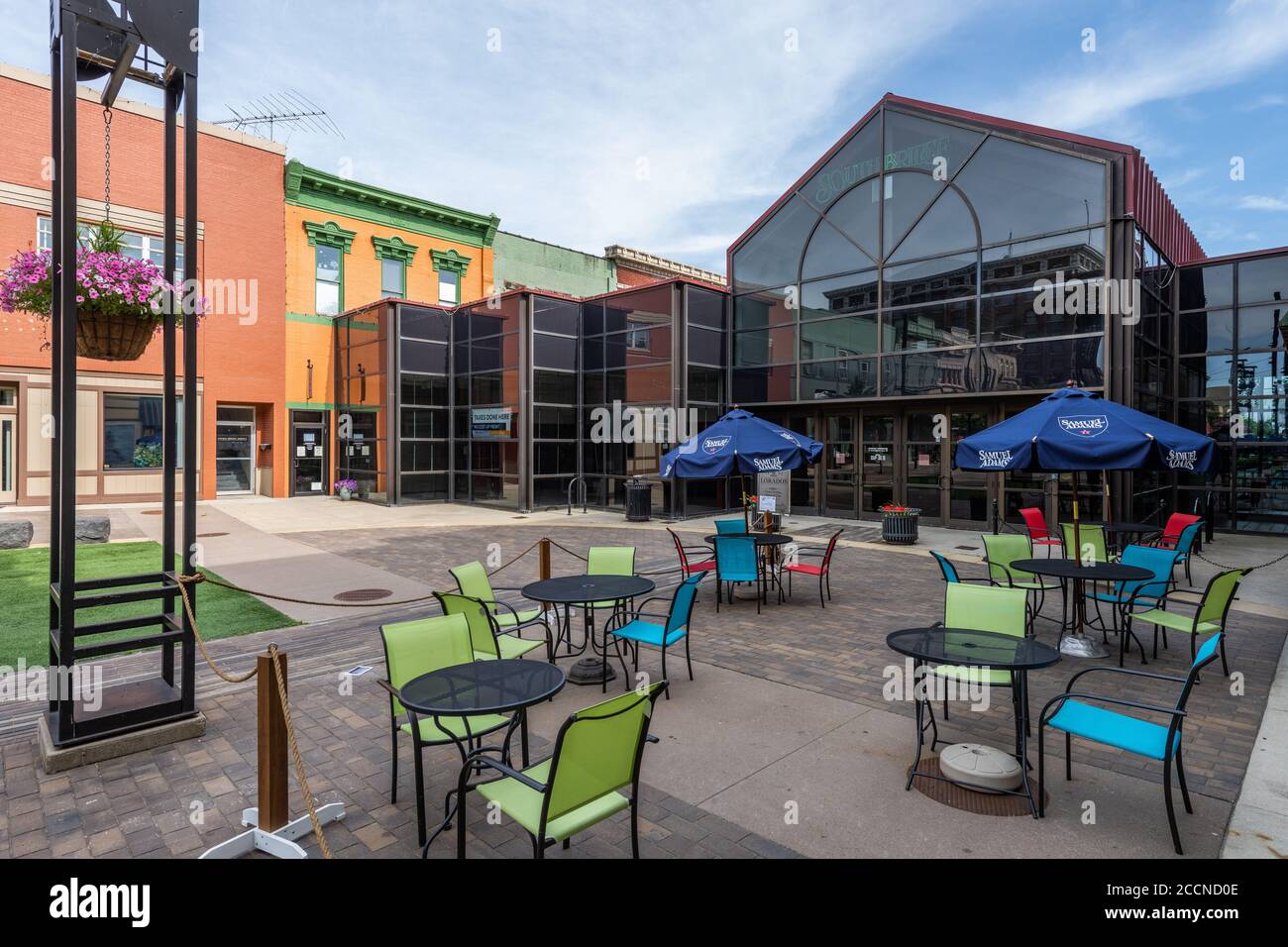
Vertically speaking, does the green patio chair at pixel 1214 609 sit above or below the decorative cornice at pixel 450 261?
below

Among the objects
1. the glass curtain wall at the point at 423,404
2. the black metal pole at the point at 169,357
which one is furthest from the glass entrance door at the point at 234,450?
the black metal pole at the point at 169,357

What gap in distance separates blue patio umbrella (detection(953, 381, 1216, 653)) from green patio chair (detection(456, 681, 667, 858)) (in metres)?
5.46

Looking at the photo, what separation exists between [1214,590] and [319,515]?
61.9 ft

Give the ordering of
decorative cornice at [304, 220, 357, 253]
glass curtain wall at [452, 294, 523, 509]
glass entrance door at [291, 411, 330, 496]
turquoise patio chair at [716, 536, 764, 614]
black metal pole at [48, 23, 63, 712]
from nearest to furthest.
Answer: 1. black metal pole at [48, 23, 63, 712]
2. turquoise patio chair at [716, 536, 764, 614]
3. glass curtain wall at [452, 294, 523, 509]
4. glass entrance door at [291, 411, 330, 496]
5. decorative cornice at [304, 220, 357, 253]

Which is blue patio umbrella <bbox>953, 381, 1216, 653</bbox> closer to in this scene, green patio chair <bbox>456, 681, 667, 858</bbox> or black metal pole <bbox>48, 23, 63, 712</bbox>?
green patio chair <bbox>456, 681, 667, 858</bbox>

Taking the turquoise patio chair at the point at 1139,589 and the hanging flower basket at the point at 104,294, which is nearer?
the hanging flower basket at the point at 104,294

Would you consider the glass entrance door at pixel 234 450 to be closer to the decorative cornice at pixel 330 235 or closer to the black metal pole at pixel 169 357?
the decorative cornice at pixel 330 235

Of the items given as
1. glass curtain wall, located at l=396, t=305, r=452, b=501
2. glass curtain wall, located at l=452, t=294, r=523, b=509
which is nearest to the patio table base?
glass curtain wall, located at l=452, t=294, r=523, b=509

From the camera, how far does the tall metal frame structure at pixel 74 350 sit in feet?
14.6

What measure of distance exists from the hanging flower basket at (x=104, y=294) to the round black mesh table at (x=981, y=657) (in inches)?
211

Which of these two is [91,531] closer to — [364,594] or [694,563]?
[364,594]

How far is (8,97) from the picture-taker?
19.5m

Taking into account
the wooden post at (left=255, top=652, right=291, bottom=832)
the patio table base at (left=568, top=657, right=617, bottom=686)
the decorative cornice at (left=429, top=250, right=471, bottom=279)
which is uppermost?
the decorative cornice at (left=429, top=250, right=471, bottom=279)

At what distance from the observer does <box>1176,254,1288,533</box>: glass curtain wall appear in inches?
645
